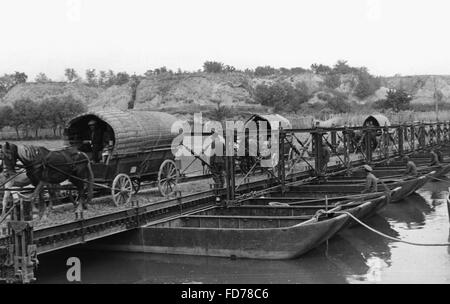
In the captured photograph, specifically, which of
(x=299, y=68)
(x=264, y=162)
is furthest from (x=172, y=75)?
(x=264, y=162)

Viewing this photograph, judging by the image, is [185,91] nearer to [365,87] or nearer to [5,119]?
[5,119]

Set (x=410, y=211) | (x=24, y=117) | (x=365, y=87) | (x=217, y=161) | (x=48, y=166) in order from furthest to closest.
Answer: (x=365, y=87)
(x=24, y=117)
(x=410, y=211)
(x=217, y=161)
(x=48, y=166)

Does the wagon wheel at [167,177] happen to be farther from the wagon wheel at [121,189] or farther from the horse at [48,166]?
the horse at [48,166]

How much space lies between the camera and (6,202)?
12891 mm

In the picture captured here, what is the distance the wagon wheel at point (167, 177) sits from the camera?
16.3 meters

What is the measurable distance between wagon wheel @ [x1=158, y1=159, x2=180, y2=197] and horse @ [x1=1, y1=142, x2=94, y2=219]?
3037mm

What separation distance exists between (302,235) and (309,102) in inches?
2477

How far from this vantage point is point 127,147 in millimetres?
14492

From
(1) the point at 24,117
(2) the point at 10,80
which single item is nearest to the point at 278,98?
(1) the point at 24,117

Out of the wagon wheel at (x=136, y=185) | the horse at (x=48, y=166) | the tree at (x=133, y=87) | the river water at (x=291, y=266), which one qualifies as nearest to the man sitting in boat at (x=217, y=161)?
the wagon wheel at (x=136, y=185)

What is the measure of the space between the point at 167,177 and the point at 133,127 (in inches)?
95.1

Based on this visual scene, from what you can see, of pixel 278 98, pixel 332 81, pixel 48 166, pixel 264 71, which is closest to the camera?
pixel 48 166
